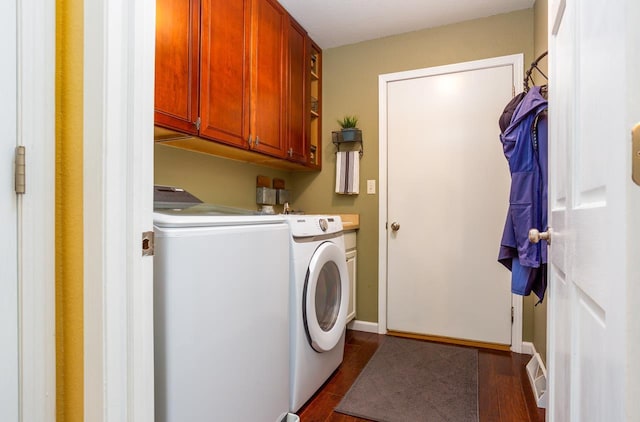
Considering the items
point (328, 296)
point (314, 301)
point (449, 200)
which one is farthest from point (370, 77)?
point (314, 301)

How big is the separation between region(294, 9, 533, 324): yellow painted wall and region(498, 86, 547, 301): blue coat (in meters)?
0.92

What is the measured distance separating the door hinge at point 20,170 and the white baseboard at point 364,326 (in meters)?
2.48

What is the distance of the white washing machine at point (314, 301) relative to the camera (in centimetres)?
152

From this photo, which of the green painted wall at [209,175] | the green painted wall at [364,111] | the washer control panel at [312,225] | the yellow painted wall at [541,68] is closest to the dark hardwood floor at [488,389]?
the yellow painted wall at [541,68]

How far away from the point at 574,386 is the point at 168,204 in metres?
1.43

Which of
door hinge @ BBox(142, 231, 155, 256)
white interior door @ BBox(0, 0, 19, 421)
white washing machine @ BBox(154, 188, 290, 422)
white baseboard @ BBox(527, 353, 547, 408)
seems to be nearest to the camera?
white interior door @ BBox(0, 0, 19, 421)

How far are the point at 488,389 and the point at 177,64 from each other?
91.2 inches

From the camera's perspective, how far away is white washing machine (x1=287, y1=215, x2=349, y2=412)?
4.98 feet

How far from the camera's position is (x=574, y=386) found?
757 millimetres

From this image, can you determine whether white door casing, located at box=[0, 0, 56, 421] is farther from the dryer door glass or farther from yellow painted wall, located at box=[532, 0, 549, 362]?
yellow painted wall, located at box=[532, 0, 549, 362]

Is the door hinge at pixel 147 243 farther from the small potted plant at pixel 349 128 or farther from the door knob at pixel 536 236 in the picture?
the small potted plant at pixel 349 128

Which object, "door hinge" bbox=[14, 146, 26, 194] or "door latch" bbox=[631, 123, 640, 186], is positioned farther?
"door hinge" bbox=[14, 146, 26, 194]

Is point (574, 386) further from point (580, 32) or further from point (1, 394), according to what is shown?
point (1, 394)

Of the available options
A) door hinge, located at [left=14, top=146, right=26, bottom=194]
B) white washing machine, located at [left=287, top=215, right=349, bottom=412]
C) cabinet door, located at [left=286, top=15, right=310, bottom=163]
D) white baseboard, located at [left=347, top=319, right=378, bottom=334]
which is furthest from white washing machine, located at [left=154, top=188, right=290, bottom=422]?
white baseboard, located at [left=347, top=319, right=378, bottom=334]
